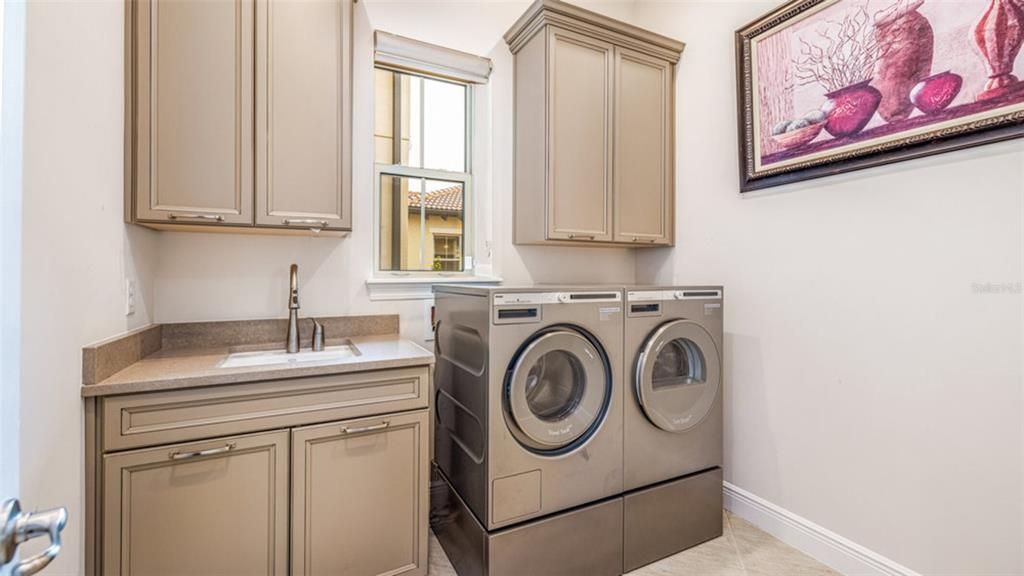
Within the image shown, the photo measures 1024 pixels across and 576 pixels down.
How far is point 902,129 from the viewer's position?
1.68 metres

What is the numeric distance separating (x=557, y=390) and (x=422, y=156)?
1.53 metres

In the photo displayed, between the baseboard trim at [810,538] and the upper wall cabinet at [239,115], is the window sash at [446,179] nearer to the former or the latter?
the upper wall cabinet at [239,115]

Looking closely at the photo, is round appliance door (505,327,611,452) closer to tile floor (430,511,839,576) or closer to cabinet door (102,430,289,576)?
tile floor (430,511,839,576)

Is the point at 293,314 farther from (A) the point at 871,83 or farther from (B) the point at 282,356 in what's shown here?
(A) the point at 871,83

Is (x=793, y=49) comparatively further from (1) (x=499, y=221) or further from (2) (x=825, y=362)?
A: (1) (x=499, y=221)

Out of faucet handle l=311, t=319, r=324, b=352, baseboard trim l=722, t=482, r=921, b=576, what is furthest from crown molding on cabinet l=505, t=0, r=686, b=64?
baseboard trim l=722, t=482, r=921, b=576

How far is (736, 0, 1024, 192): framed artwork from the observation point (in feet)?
4.80

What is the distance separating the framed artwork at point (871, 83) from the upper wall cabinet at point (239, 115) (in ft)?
6.45

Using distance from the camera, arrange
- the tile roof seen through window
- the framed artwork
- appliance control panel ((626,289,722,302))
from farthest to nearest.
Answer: the tile roof seen through window < appliance control panel ((626,289,722,302)) < the framed artwork

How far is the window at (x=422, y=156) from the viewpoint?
7.91 feet

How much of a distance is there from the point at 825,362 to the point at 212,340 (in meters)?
2.74

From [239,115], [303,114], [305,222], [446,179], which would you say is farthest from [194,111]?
[446,179]

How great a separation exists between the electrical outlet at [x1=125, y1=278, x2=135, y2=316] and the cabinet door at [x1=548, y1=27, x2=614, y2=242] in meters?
1.79

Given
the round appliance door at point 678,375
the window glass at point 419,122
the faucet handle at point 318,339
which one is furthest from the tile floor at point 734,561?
the window glass at point 419,122
